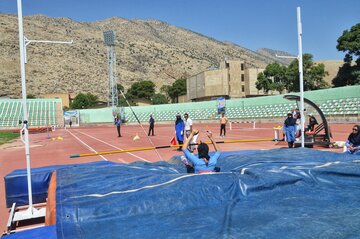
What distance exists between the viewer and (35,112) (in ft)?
185

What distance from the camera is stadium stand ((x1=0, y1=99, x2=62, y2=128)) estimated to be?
2175 inches

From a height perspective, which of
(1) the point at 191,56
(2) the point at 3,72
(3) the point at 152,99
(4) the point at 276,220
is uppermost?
(1) the point at 191,56

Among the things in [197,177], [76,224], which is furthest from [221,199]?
[76,224]

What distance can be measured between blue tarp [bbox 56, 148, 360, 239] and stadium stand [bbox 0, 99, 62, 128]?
53.2 meters

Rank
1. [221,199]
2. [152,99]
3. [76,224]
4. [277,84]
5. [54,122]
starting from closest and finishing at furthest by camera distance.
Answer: [76,224], [221,199], [54,122], [277,84], [152,99]

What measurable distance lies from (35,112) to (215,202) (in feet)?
187

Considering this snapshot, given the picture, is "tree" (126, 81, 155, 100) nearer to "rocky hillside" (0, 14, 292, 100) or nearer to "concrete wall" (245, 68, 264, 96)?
"rocky hillside" (0, 14, 292, 100)

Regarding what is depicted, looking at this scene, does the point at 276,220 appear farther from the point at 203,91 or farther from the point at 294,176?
the point at 203,91

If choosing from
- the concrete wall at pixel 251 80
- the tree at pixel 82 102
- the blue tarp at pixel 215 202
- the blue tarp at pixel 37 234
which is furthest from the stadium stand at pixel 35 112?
the blue tarp at pixel 37 234

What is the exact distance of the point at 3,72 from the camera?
88812 millimetres

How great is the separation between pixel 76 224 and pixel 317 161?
485cm

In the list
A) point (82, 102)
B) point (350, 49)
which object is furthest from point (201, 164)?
point (82, 102)

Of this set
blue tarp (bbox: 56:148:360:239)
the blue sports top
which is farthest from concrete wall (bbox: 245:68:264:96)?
the blue sports top

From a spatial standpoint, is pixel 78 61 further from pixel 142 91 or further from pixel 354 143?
pixel 354 143
